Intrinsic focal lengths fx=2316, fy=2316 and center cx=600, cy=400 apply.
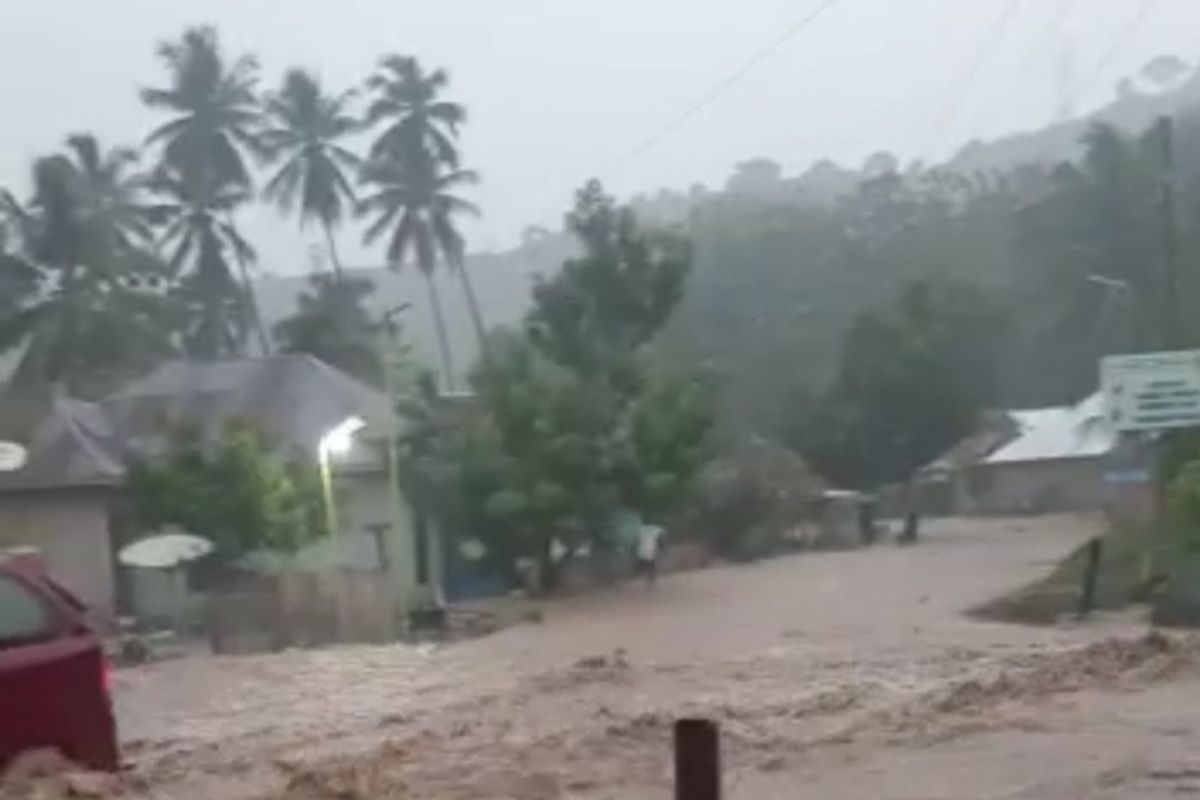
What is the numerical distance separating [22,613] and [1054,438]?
57870mm

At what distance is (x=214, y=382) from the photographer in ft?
148

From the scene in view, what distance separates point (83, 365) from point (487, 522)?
14381 millimetres

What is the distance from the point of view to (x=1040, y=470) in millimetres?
68375

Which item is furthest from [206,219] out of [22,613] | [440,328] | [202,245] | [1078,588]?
[22,613]

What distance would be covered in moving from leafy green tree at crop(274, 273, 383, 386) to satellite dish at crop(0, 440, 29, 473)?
1688cm

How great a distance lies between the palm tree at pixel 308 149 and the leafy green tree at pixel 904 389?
15.1 metres

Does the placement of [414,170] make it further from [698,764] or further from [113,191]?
[698,764]

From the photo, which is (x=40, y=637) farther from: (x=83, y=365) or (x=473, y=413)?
(x=83, y=365)

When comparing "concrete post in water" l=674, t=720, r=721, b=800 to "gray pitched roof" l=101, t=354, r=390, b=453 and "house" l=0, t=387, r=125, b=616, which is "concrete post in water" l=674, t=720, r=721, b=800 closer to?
"house" l=0, t=387, r=125, b=616

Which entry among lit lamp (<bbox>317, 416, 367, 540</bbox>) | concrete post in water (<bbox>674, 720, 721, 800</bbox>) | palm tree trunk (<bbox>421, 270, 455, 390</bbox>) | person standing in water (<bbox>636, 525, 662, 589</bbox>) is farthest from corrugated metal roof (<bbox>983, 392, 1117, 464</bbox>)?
concrete post in water (<bbox>674, 720, 721, 800</bbox>)

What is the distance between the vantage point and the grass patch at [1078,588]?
2872 cm

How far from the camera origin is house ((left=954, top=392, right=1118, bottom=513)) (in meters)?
65.4

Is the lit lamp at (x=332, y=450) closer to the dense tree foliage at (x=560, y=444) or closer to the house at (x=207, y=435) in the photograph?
the house at (x=207, y=435)

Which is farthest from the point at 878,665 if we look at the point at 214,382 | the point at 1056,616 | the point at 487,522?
the point at 214,382
